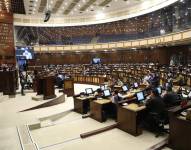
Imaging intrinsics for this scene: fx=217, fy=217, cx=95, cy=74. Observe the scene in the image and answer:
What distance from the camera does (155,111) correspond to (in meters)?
5.74

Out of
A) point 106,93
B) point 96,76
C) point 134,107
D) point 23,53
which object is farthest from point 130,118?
point 23,53

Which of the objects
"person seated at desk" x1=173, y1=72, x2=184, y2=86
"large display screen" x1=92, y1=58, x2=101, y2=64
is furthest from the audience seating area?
"person seated at desk" x1=173, y1=72, x2=184, y2=86

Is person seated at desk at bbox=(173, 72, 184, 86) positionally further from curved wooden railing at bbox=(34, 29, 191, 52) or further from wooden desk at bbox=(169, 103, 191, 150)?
wooden desk at bbox=(169, 103, 191, 150)

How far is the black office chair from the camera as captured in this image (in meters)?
5.64

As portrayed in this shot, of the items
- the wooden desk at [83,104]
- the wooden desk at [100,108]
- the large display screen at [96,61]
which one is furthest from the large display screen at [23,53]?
the wooden desk at [100,108]

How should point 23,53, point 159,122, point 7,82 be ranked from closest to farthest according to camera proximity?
1. point 159,122
2. point 7,82
3. point 23,53

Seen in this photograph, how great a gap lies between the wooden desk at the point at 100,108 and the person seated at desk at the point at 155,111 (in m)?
1.66

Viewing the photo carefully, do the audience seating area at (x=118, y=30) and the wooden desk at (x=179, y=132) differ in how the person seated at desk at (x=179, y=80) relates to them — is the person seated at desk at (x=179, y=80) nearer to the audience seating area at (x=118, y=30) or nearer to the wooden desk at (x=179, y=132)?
the audience seating area at (x=118, y=30)

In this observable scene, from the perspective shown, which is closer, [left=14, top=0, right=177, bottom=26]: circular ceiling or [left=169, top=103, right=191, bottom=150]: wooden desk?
[left=169, top=103, right=191, bottom=150]: wooden desk

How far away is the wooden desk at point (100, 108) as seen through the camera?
731 centimetres

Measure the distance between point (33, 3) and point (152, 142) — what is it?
17.8 m

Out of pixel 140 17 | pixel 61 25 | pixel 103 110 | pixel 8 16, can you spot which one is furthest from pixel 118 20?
pixel 103 110

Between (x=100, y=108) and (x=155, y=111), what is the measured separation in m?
2.13

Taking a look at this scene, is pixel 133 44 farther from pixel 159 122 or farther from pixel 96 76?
pixel 159 122
